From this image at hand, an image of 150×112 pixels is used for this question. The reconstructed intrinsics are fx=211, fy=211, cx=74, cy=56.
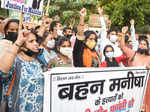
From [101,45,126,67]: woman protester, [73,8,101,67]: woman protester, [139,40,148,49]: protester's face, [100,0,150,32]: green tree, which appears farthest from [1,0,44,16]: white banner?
[100,0,150,32]: green tree

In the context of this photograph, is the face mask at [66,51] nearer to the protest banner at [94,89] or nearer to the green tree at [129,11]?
the protest banner at [94,89]

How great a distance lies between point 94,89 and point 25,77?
0.87 m

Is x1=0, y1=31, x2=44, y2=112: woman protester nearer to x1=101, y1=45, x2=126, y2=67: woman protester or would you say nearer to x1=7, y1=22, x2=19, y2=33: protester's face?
x1=7, y1=22, x2=19, y2=33: protester's face

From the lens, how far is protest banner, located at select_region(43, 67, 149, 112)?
2.20 meters

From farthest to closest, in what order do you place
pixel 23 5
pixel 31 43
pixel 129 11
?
1. pixel 129 11
2. pixel 23 5
3. pixel 31 43

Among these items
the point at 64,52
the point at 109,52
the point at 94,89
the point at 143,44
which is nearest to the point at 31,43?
the point at 94,89

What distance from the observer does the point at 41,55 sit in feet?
8.87

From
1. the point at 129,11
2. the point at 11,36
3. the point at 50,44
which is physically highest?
the point at 129,11

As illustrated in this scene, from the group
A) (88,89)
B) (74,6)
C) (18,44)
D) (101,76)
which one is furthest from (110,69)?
(74,6)

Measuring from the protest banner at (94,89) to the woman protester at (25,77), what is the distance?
0.11 meters

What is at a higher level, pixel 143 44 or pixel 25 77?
pixel 143 44

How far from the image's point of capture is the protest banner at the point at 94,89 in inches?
86.6

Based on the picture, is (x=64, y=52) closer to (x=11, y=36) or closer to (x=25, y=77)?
(x=11, y=36)

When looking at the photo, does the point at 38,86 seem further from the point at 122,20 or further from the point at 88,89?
the point at 122,20
